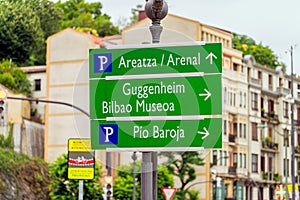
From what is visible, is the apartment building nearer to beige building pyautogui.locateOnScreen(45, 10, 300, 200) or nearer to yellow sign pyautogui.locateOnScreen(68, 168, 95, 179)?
beige building pyautogui.locateOnScreen(45, 10, 300, 200)

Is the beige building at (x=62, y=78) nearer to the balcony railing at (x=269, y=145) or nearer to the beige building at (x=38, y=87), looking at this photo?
the beige building at (x=38, y=87)

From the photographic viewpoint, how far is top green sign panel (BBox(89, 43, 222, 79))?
9484 mm

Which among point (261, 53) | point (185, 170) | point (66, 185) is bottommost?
point (66, 185)

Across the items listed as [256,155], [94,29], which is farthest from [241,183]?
[94,29]

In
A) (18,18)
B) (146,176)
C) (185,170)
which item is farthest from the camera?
(185,170)

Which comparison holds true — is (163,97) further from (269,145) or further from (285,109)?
(285,109)

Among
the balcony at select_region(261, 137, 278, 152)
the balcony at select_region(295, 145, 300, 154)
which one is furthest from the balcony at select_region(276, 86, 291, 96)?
the balcony at select_region(295, 145, 300, 154)

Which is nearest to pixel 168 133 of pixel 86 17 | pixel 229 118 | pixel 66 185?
pixel 66 185

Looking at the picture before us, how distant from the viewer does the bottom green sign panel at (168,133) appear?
Result: 939cm

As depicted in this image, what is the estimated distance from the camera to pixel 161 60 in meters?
9.56

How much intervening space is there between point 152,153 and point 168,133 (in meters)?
0.52

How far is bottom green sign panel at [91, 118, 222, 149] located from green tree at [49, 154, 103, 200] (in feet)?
126

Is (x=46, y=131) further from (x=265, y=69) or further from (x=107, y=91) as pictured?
(x=107, y=91)

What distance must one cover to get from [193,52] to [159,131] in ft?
3.07
